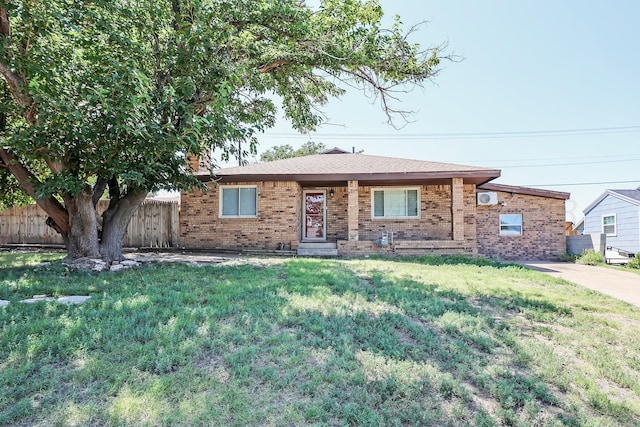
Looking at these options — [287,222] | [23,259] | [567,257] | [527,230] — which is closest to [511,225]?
[527,230]

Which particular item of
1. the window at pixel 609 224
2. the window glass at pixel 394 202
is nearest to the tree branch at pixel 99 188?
the window glass at pixel 394 202

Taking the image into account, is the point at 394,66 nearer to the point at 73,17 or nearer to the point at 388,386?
the point at 73,17

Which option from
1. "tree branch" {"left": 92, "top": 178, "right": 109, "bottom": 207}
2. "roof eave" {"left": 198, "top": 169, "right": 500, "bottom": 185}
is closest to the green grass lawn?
"tree branch" {"left": 92, "top": 178, "right": 109, "bottom": 207}

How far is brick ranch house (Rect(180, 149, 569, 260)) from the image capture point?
457 inches

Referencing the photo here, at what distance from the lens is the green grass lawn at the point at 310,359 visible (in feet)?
7.89

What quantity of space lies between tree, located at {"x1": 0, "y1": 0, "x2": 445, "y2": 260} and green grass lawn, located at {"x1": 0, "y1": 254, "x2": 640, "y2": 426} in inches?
112

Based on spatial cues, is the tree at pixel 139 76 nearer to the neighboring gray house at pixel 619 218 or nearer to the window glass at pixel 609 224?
the neighboring gray house at pixel 619 218

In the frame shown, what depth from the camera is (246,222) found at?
39.8 ft

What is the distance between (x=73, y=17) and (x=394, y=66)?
6.84 metres

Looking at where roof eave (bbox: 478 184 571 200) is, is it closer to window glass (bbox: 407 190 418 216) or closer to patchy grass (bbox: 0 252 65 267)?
window glass (bbox: 407 190 418 216)

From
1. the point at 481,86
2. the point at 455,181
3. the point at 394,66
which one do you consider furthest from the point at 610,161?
the point at 394,66

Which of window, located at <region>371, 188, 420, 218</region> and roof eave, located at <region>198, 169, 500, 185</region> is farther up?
roof eave, located at <region>198, 169, 500, 185</region>

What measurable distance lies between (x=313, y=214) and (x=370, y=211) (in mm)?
2291

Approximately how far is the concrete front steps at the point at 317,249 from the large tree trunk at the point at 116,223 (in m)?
5.34
